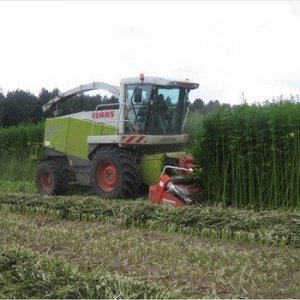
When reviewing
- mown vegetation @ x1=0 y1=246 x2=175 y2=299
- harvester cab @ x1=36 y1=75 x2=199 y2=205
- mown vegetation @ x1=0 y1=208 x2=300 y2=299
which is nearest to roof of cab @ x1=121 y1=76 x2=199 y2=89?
harvester cab @ x1=36 y1=75 x2=199 y2=205

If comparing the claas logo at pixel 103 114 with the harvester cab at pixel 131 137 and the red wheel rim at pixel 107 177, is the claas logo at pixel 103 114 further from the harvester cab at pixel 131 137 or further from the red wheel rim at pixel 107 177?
the red wheel rim at pixel 107 177

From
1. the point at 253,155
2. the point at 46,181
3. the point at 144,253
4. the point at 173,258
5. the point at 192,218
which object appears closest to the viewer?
the point at 173,258

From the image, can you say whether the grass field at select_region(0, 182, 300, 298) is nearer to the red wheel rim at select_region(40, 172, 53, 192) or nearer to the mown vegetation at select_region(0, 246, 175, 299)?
the mown vegetation at select_region(0, 246, 175, 299)

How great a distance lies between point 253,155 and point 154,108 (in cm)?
249

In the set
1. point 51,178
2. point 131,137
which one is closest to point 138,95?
point 131,137

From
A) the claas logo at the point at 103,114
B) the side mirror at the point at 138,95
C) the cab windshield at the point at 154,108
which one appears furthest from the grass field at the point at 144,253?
the claas logo at the point at 103,114

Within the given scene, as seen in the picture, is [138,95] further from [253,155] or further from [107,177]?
[253,155]

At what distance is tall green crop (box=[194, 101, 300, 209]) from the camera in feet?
29.1

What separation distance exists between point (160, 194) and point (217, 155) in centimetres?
136

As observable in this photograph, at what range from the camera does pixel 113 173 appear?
35.4 ft

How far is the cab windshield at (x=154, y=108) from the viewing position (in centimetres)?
1084

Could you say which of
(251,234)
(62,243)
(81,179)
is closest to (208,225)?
(251,234)

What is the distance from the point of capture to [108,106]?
12164mm

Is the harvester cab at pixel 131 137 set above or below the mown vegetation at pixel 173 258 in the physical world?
above
